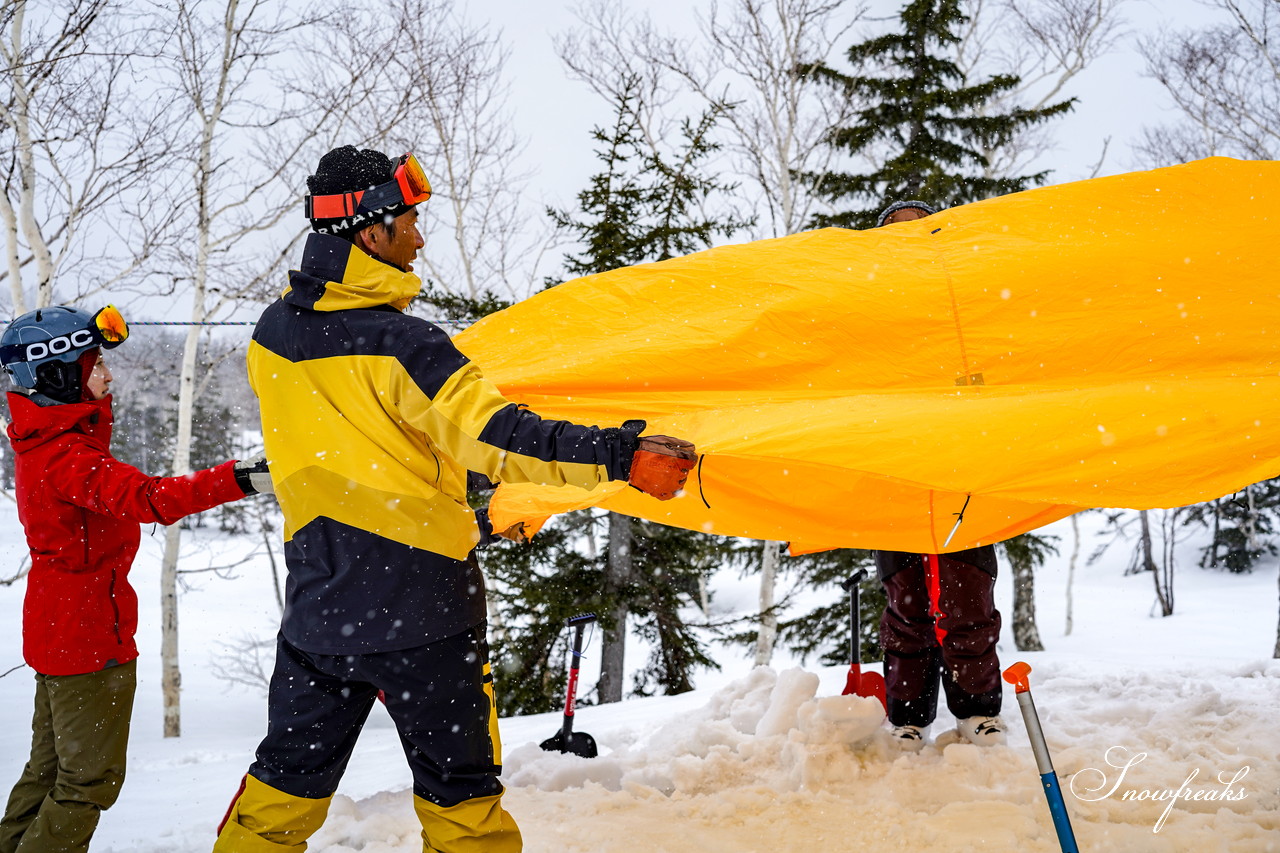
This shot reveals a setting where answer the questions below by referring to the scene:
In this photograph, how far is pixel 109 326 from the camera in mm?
2549

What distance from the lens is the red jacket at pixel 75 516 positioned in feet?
7.64

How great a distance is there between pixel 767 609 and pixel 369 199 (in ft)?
23.9

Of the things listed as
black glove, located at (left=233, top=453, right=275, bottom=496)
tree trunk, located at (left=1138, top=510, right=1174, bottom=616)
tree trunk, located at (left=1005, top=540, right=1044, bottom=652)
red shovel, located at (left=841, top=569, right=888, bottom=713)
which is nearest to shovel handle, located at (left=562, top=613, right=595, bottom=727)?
red shovel, located at (left=841, top=569, right=888, bottom=713)

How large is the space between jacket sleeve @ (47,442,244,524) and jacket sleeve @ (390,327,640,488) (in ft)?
2.59

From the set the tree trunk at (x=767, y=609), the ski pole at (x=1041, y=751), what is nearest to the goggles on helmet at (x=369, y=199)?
the ski pole at (x=1041, y=751)

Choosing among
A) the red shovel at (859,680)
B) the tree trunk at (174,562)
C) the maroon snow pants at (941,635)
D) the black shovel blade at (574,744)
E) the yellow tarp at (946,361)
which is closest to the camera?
the yellow tarp at (946,361)

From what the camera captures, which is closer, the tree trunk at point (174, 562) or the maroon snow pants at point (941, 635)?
the maroon snow pants at point (941, 635)

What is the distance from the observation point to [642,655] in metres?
21.4

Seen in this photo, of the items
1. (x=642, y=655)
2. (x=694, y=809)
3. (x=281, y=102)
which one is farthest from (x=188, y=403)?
(x=642, y=655)

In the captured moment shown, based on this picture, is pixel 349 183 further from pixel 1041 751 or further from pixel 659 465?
pixel 1041 751

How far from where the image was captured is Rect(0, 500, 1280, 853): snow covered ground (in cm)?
271

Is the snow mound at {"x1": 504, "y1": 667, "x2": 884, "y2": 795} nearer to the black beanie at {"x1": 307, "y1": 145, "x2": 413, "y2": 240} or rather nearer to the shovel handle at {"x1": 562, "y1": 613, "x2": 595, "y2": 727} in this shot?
the shovel handle at {"x1": 562, "y1": 613, "x2": 595, "y2": 727}

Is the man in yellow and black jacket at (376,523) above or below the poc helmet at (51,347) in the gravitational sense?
below

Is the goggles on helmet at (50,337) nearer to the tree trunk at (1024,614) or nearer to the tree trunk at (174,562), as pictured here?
the tree trunk at (174,562)
